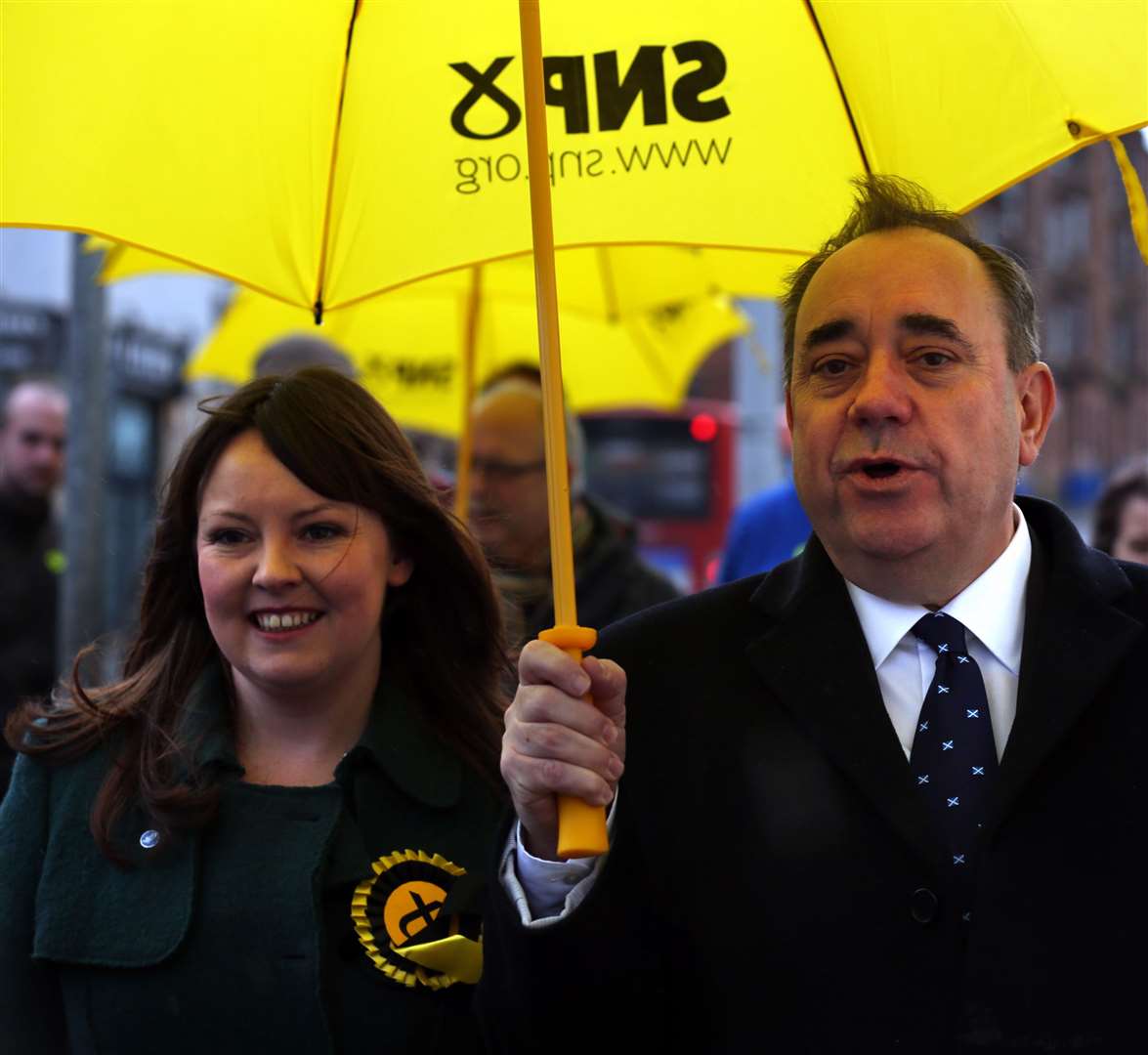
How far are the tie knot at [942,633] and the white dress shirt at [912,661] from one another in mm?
10

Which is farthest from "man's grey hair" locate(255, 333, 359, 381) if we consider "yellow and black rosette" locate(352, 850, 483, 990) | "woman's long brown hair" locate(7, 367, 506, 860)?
"yellow and black rosette" locate(352, 850, 483, 990)

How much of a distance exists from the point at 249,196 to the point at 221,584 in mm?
678

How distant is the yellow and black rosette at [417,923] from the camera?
114 inches

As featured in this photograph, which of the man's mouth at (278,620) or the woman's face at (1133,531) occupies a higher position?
the woman's face at (1133,531)

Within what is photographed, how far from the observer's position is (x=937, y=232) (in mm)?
2838

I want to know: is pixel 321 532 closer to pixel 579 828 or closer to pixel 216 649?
pixel 216 649

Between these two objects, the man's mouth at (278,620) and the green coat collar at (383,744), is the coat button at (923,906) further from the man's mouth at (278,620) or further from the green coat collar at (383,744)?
the man's mouth at (278,620)

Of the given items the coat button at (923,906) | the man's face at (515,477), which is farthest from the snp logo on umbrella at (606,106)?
the man's face at (515,477)

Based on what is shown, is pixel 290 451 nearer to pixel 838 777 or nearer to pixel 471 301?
pixel 838 777

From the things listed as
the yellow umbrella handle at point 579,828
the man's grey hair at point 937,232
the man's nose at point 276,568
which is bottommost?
the yellow umbrella handle at point 579,828

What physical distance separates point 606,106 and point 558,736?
127 centimetres

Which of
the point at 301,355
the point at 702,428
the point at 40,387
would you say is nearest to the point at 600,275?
the point at 301,355

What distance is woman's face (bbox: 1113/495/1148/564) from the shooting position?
613cm

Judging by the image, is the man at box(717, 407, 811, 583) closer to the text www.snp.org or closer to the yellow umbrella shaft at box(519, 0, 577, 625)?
the text www.snp.org
